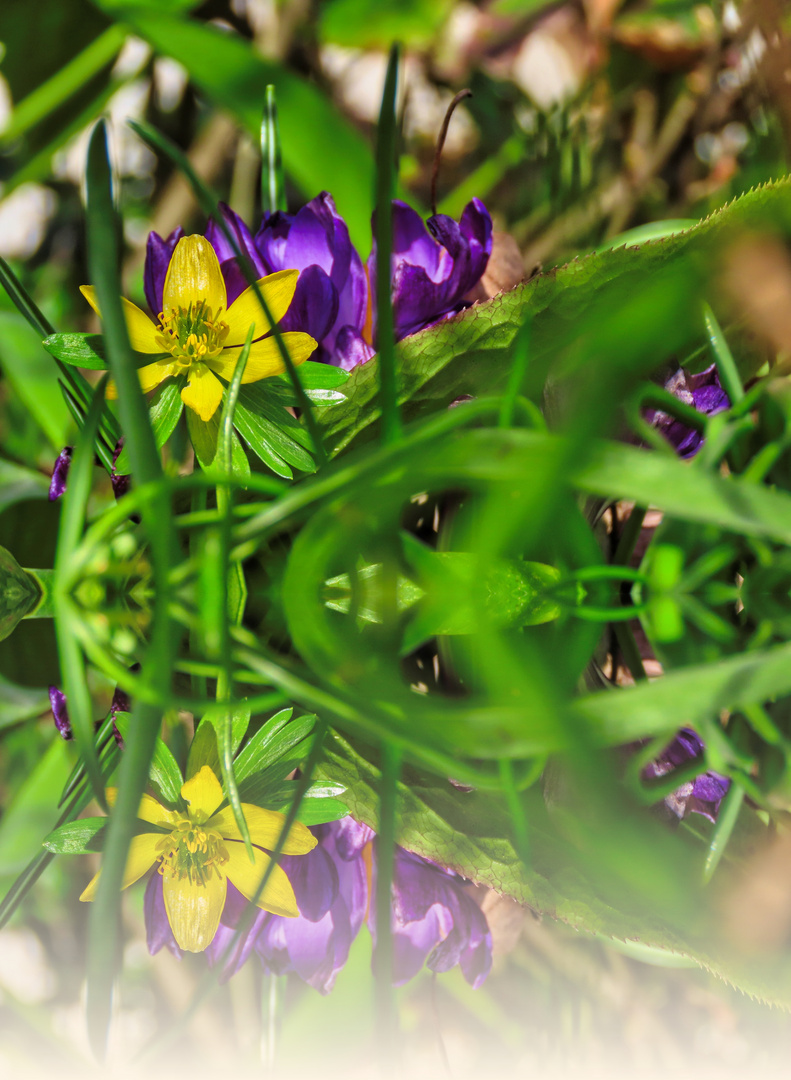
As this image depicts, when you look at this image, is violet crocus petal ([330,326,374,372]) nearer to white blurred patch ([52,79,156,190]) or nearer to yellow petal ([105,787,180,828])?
yellow petal ([105,787,180,828])

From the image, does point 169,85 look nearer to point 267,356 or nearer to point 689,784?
point 267,356

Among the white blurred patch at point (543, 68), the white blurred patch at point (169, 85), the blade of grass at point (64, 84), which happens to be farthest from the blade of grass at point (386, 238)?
the white blurred patch at point (543, 68)

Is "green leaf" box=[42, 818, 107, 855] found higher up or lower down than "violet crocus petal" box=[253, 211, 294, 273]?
higher up

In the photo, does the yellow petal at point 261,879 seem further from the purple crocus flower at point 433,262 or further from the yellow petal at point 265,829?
the purple crocus flower at point 433,262

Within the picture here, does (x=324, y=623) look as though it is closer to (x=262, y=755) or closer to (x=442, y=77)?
(x=262, y=755)

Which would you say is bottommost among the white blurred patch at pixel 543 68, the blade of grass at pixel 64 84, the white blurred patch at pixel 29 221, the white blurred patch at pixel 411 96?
the white blurred patch at pixel 543 68

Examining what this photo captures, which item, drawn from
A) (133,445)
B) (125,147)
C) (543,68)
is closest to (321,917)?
(133,445)

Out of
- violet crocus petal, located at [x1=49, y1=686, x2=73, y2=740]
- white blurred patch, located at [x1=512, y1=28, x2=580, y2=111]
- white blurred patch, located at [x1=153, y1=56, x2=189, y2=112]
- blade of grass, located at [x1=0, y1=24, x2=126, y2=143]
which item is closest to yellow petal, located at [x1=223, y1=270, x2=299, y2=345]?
violet crocus petal, located at [x1=49, y1=686, x2=73, y2=740]
